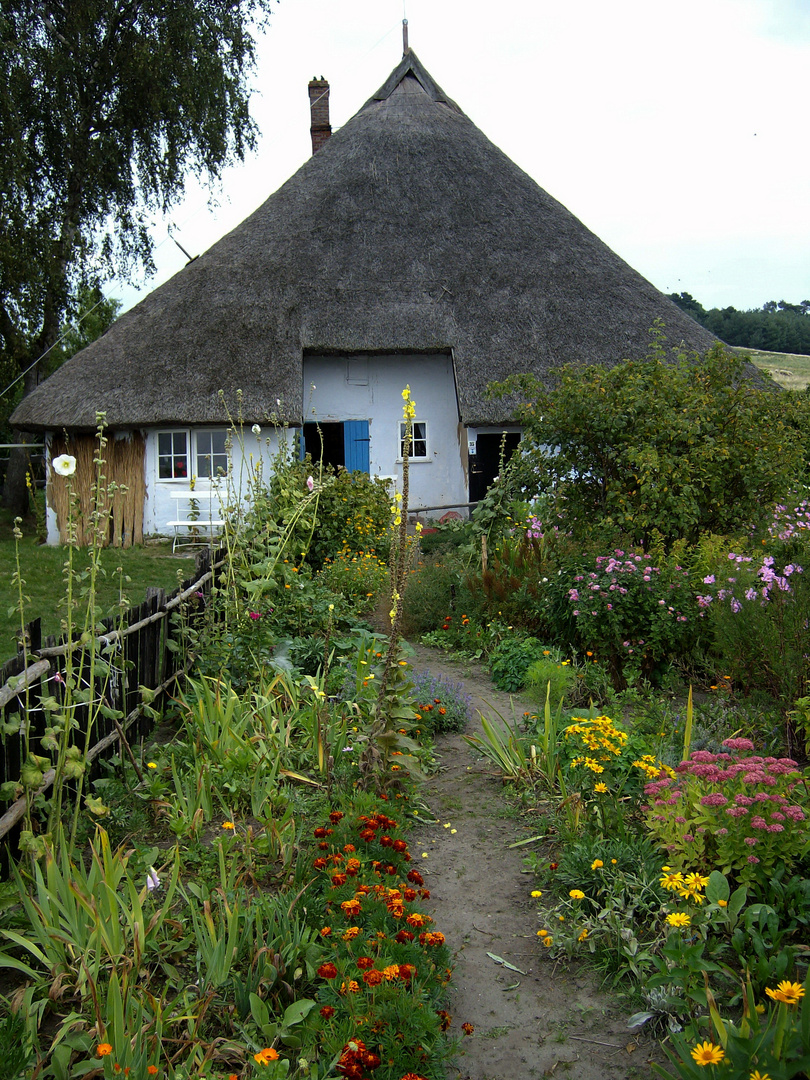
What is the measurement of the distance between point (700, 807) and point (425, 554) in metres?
7.23

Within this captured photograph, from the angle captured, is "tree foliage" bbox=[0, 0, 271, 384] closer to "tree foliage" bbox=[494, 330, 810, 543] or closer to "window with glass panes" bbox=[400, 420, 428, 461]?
"window with glass panes" bbox=[400, 420, 428, 461]

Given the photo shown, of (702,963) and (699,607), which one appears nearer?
(702,963)

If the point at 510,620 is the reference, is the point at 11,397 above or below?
above

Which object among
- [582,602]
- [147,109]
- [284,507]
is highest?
[147,109]

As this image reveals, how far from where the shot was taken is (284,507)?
21.4ft

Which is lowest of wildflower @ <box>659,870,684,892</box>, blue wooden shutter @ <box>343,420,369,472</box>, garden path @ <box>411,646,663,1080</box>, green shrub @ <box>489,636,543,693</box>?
garden path @ <box>411,646,663,1080</box>

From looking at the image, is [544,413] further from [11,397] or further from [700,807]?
[11,397]

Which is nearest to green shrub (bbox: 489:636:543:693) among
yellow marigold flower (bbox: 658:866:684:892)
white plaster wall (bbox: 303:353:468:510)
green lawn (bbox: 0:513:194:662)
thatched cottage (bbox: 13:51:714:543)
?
yellow marigold flower (bbox: 658:866:684:892)

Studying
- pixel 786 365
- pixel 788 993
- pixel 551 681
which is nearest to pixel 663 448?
pixel 551 681

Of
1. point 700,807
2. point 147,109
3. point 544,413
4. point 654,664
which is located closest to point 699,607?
point 654,664

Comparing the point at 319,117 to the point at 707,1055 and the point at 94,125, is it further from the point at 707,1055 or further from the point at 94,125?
the point at 707,1055

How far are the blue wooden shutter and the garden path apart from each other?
35.2ft

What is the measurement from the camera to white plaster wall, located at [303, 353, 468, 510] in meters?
14.4

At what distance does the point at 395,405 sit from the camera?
1455 centimetres
